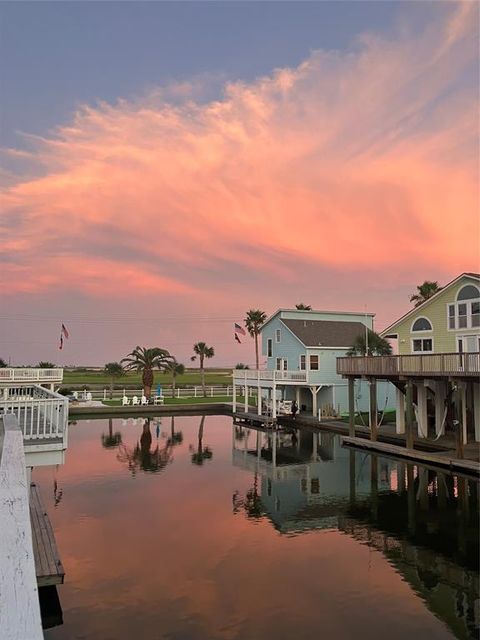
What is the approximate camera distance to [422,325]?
1104 inches

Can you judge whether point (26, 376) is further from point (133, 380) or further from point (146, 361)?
point (133, 380)

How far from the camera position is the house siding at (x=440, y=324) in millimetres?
25625

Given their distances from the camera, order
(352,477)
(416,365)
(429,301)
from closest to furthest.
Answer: (352,477), (416,365), (429,301)

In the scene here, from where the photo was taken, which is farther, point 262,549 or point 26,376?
point 26,376

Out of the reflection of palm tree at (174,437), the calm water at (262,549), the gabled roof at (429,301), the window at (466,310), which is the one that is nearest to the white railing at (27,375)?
the reflection of palm tree at (174,437)

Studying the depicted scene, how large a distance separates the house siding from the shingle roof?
33.0 ft

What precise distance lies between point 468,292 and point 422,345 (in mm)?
4299

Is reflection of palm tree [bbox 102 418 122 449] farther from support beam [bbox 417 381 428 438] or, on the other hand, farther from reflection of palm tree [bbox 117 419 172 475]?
support beam [bbox 417 381 428 438]

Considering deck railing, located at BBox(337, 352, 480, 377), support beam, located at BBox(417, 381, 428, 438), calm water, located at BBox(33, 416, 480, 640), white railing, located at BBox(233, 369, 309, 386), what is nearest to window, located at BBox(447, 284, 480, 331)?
deck railing, located at BBox(337, 352, 480, 377)

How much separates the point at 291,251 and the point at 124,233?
1327cm

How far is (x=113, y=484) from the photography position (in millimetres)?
19812

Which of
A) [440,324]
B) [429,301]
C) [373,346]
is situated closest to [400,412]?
[440,324]

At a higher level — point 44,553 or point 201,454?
point 44,553

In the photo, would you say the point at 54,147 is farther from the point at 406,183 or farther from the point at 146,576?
the point at 146,576
